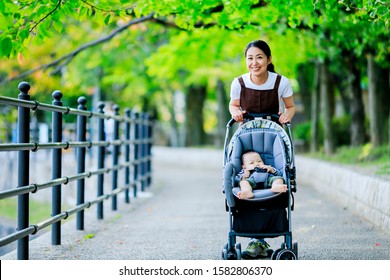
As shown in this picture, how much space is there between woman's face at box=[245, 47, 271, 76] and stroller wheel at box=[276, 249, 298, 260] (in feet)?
4.61

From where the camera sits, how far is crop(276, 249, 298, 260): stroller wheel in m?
5.59

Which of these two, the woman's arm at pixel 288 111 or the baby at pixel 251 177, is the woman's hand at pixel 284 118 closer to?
the woman's arm at pixel 288 111

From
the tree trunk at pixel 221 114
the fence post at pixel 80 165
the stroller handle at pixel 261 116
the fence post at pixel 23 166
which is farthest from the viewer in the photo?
the tree trunk at pixel 221 114

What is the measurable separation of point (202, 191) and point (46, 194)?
31.4 feet

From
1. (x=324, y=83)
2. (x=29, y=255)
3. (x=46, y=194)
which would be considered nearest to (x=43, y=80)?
(x=46, y=194)

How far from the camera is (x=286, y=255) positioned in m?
5.64

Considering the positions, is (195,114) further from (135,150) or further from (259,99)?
(259,99)

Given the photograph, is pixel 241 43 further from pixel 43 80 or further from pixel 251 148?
pixel 43 80

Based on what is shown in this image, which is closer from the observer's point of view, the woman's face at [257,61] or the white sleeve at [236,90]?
the woman's face at [257,61]

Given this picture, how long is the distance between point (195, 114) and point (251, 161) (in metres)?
25.5

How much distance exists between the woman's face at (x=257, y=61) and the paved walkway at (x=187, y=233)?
164 cm

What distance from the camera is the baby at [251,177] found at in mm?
5492

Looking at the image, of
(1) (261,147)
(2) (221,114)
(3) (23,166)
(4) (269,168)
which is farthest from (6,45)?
(2) (221,114)

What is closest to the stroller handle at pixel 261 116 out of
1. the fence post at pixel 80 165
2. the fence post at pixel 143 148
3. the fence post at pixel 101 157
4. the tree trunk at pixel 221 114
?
the fence post at pixel 80 165
